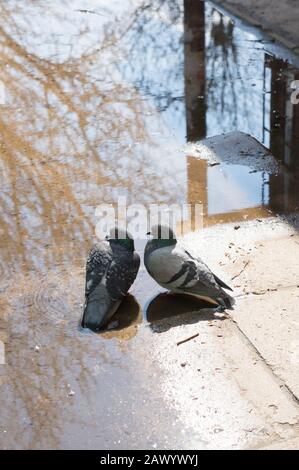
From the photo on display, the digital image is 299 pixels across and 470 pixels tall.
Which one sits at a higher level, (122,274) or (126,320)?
(122,274)

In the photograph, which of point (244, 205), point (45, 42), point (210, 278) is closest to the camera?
point (210, 278)

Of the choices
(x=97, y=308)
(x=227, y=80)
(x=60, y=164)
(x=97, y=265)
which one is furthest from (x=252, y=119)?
(x=97, y=308)

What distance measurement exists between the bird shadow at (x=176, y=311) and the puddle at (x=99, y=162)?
0.13 ft

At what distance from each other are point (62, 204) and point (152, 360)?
2.00m

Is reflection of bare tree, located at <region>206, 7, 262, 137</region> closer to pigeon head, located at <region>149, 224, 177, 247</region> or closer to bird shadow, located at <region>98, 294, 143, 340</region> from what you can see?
pigeon head, located at <region>149, 224, 177, 247</region>

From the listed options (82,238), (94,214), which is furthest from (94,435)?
(94,214)

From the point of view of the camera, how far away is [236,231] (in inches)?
203

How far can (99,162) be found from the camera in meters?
6.29

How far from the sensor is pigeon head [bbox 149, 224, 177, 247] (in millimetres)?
4336

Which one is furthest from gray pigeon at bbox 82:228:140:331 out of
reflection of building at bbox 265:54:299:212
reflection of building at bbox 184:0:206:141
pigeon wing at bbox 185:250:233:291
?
reflection of building at bbox 184:0:206:141

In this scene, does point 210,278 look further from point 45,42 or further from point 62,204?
point 45,42

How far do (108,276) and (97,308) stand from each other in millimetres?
193

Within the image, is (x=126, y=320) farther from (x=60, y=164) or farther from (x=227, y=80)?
(x=227, y=80)

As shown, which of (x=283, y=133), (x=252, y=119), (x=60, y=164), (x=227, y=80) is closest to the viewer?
(x=60, y=164)
